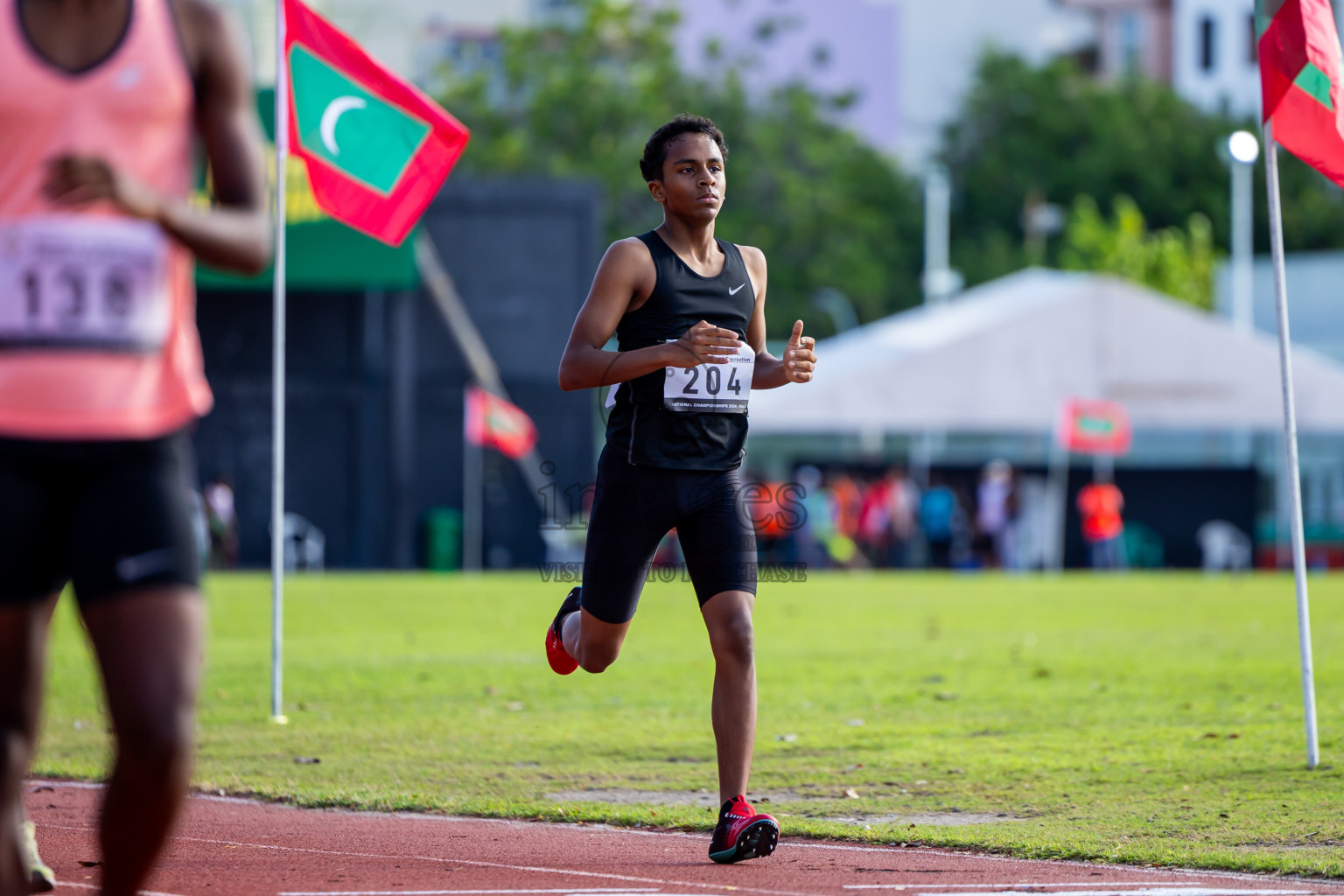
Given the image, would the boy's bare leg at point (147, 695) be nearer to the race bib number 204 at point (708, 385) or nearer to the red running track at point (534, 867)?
the red running track at point (534, 867)

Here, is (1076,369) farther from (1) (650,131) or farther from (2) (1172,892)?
(2) (1172,892)

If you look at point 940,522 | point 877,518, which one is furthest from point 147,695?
point 940,522

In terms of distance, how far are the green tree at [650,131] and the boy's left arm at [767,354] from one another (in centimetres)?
4418

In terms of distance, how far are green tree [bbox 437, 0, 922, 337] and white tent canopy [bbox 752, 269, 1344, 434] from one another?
1760cm

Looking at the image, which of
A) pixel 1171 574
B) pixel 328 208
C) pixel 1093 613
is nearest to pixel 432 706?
pixel 328 208

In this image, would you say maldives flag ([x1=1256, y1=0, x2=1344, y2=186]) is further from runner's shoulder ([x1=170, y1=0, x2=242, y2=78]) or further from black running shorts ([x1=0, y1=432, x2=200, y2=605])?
black running shorts ([x1=0, y1=432, x2=200, y2=605])

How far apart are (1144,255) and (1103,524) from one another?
26.6m

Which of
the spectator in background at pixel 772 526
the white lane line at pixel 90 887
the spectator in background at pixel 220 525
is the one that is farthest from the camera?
the spectator in background at pixel 772 526

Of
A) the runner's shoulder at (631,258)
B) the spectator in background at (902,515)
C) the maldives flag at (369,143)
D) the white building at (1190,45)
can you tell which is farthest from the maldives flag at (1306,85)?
the white building at (1190,45)

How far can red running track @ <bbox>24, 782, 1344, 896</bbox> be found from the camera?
18.1 ft

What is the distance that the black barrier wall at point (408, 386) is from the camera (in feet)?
109

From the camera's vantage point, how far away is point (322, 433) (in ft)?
Result: 110

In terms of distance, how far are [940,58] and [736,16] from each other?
30.4 ft

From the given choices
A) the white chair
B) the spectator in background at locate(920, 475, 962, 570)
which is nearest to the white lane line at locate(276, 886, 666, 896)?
the spectator in background at locate(920, 475, 962, 570)
